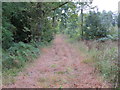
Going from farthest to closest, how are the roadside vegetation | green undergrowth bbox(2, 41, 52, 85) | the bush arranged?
the bush
the roadside vegetation
green undergrowth bbox(2, 41, 52, 85)

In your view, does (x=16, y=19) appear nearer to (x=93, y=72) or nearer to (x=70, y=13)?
(x=70, y=13)

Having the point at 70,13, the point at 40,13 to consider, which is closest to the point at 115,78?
the point at 40,13

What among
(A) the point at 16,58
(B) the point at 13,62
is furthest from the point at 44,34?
(B) the point at 13,62

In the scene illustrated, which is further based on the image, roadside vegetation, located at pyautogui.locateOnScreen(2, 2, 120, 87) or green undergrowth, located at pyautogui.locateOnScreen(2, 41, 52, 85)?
roadside vegetation, located at pyautogui.locateOnScreen(2, 2, 120, 87)

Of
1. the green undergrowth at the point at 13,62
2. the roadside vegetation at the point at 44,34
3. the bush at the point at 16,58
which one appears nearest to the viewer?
the green undergrowth at the point at 13,62

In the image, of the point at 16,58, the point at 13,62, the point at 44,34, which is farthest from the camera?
the point at 44,34

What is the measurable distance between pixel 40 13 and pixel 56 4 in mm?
1006

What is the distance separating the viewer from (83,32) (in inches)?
460

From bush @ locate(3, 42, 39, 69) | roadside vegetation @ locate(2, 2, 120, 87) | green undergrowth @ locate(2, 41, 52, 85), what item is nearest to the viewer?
green undergrowth @ locate(2, 41, 52, 85)

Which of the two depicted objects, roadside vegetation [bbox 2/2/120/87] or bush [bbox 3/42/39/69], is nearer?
roadside vegetation [bbox 2/2/120/87]

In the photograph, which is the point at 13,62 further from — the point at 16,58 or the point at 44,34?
the point at 44,34

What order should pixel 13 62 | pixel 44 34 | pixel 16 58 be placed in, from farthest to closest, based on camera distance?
pixel 44 34 → pixel 16 58 → pixel 13 62

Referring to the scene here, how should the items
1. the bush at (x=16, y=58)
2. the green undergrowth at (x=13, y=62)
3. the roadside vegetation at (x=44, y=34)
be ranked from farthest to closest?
the bush at (x=16, y=58), the roadside vegetation at (x=44, y=34), the green undergrowth at (x=13, y=62)

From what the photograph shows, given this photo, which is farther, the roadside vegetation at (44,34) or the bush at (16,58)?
the bush at (16,58)
